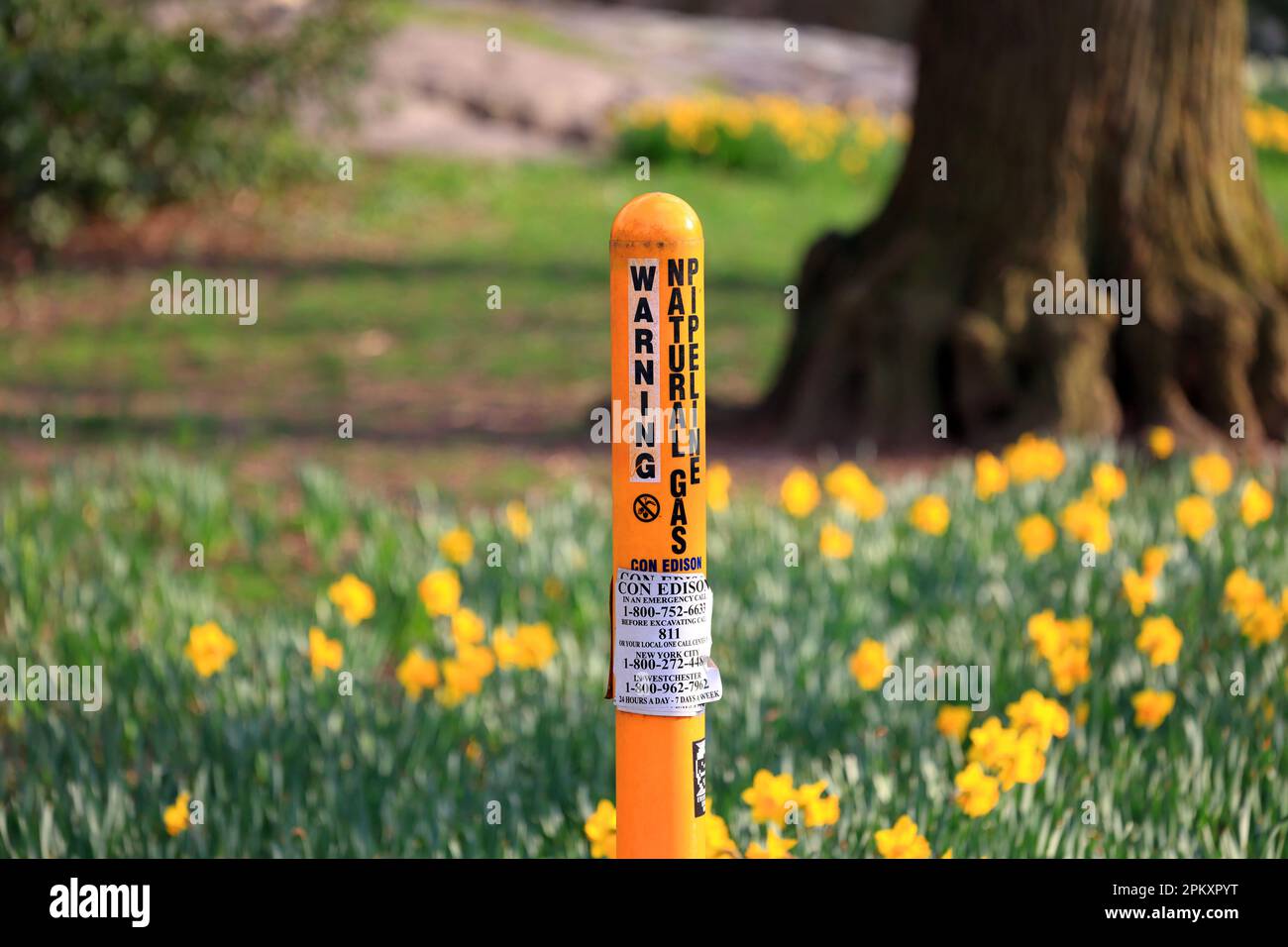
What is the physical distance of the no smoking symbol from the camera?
196cm

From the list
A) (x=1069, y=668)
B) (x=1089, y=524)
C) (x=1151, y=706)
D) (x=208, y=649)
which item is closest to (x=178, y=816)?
(x=208, y=649)

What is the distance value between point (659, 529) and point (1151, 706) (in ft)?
5.07

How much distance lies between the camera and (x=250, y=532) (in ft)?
15.3

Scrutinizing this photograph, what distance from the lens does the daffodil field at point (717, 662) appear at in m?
2.77

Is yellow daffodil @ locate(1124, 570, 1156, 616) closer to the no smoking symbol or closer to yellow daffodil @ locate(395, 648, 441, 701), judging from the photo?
yellow daffodil @ locate(395, 648, 441, 701)

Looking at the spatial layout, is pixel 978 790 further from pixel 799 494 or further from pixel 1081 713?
pixel 799 494

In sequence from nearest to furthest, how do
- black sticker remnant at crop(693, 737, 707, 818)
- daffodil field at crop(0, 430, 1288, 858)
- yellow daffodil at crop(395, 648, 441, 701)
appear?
black sticker remnant at crop(693, 737, 707, 818) < daffodil field at crop(0, 430, 1288, 858) < yellow daffodil at crop(395, 648, 441, 701)

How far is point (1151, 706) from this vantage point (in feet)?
10.1

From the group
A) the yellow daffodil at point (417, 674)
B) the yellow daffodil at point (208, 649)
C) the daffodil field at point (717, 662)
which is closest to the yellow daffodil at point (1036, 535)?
the daffodil field at point (717, 662)

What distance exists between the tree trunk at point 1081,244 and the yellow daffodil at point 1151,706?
2281 mm

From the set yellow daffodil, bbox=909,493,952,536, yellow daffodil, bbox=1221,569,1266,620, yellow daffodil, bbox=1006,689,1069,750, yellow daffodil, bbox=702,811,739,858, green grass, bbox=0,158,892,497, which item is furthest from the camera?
green grass, bbox=0,158,892,497

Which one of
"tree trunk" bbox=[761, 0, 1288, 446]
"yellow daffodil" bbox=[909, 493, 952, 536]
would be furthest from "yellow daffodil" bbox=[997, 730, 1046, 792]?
"tree trunk" bbox=[761, 0, 1288, 446]

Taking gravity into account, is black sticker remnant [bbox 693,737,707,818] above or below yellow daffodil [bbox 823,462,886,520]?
below
